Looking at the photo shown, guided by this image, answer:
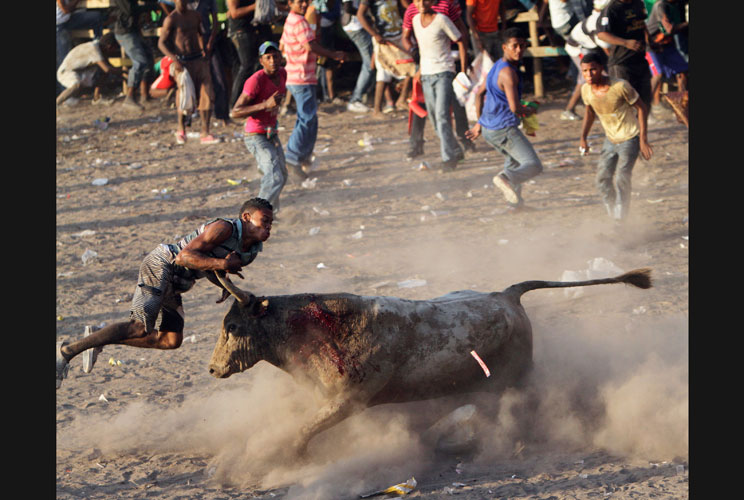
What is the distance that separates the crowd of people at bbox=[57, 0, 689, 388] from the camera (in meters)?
5.77

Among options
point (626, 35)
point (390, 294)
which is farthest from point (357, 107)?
point (390, 294)

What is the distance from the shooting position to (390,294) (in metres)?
7.65

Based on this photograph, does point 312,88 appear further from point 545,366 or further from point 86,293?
point 545,366

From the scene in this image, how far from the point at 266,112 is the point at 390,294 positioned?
2.35 metres

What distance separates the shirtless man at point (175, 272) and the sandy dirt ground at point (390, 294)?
0.47 m

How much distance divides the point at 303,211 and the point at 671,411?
535cm

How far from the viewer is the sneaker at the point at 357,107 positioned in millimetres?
13633

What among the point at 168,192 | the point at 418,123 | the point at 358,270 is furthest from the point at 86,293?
the point at 418,123

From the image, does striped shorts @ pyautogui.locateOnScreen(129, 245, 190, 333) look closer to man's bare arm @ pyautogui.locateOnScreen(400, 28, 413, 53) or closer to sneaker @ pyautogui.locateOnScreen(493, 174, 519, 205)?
sneaker @ pyautogui.locateOnScreen(493, 174, 519, 205)

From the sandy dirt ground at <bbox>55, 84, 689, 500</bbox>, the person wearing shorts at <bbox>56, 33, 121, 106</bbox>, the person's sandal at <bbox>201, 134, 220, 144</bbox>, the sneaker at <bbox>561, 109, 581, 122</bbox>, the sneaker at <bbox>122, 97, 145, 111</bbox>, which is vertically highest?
the person wearing shorts at <bbox>56, 33, 121, 106</bbox>

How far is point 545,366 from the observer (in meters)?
5.91

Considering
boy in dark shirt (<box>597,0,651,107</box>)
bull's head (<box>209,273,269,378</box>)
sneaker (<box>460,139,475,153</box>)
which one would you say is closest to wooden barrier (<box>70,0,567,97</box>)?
sneaker (<box>460,139,475,153</box>)

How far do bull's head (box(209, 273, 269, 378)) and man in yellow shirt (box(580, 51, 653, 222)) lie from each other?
438cm

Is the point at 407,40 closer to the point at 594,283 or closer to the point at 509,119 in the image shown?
the point at 509,119
